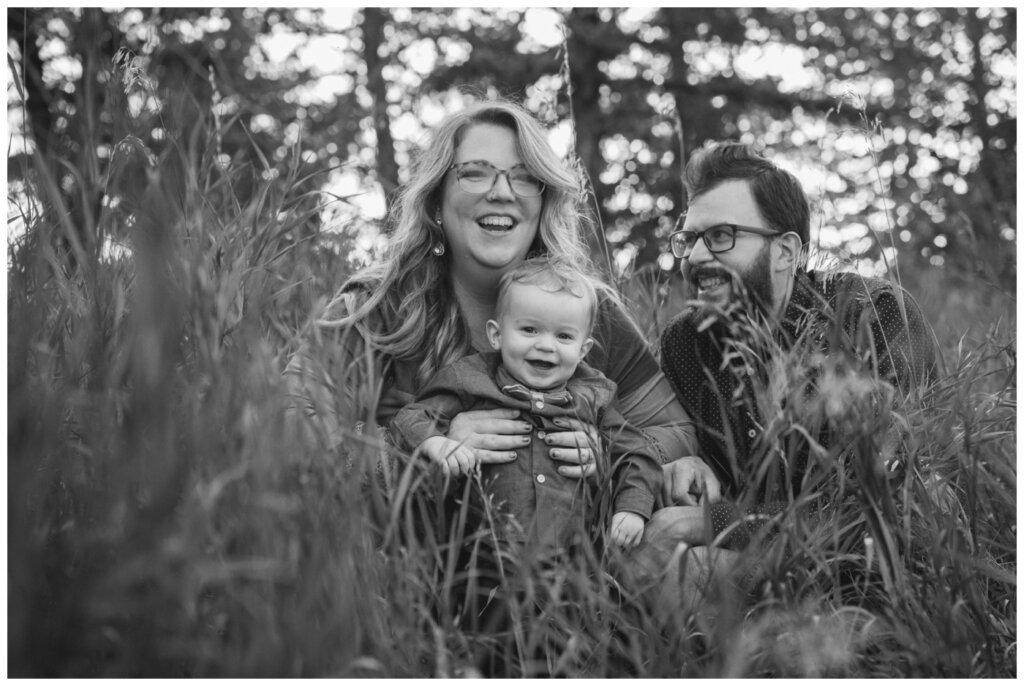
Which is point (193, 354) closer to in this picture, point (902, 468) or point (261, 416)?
point (261, 416)

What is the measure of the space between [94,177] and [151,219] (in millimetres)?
475

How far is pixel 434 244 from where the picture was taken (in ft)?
8.77

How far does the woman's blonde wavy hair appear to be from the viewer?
2516 millimetres

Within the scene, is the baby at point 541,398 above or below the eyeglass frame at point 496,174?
below

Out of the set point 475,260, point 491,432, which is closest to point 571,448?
point 491,432

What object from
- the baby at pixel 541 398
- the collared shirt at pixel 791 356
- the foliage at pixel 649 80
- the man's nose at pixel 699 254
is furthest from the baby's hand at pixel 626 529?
the foliage at pixel 649 80

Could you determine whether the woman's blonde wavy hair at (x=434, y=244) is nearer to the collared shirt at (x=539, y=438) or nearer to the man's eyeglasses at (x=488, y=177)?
the man's eyeglasses at (x=488, y=177)

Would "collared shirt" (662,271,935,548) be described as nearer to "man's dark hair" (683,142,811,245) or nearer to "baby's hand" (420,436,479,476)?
"man's dark hair" (683,142,811,245)

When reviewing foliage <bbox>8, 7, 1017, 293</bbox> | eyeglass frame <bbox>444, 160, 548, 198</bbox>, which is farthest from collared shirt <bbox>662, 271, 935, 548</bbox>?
foliage <bbox>8, 7, 1017, 293</bbox>

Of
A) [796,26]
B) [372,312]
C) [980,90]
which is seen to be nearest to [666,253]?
[372,312]

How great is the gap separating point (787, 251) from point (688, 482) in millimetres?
816

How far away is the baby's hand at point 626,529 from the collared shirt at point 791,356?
0.25 metres

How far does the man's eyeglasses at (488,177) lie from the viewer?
102 inches

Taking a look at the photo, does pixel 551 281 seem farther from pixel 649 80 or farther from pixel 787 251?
pixel 649 80
